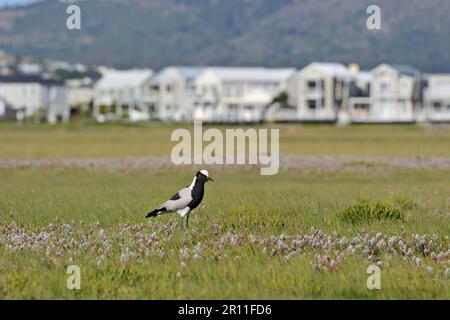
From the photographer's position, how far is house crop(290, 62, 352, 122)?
15688 cm

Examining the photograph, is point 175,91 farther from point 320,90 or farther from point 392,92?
point 392,92

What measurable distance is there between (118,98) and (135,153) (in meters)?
128

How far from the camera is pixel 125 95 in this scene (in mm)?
184375

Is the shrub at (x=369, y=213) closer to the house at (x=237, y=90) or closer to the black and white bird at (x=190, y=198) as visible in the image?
the black and white bird at (x=190, y=198)

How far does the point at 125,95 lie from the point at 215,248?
172m

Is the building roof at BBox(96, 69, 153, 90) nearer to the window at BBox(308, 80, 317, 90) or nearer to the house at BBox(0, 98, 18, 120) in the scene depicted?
the house at BBox(0, 98, 18, 120)

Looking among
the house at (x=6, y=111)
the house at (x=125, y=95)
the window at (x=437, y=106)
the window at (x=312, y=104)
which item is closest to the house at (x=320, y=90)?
the window at (x=312, y=104)

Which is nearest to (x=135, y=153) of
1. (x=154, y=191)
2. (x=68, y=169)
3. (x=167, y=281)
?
(x=68, y=169)

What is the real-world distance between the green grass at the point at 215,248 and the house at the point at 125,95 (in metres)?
146

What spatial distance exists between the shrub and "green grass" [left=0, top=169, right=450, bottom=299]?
0.72 feet

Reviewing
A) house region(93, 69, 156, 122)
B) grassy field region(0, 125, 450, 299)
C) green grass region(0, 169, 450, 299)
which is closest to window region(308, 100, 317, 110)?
house region(93, 69, 156, 122)
